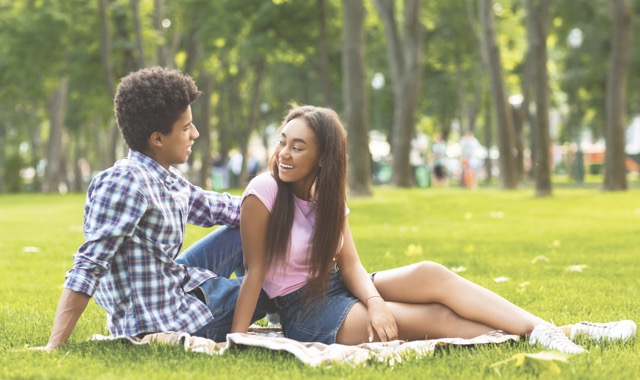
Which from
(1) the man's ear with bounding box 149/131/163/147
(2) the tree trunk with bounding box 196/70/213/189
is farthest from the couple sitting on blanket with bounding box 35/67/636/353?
(2) the tree trunk with bounding box 196/70/213/189

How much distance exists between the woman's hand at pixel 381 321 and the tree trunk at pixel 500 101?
2038 cm

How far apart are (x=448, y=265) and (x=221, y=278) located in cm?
450

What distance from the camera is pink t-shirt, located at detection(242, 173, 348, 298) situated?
4816mm

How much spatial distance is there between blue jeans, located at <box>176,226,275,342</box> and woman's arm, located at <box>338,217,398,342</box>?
0.44m

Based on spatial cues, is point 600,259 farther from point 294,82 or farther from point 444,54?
point 294,82

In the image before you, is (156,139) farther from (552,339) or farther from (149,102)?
(552,339)

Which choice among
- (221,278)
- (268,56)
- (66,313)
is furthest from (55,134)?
(66,313)

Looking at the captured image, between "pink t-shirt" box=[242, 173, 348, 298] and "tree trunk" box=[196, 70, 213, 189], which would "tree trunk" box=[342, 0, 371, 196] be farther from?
"tree trunk" box=[196, 70, 213, 189]

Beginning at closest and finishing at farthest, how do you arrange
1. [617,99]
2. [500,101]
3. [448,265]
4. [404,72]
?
1. [448,265]
2. [617,99]
3. [500,101]
4. [404,72]

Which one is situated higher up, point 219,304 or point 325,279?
point 325,279

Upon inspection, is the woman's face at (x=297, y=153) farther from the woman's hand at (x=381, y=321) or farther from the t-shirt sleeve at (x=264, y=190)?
the woman's hand at (x=381, y=321)

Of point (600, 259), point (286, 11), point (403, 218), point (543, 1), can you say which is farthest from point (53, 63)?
point (600, 259)

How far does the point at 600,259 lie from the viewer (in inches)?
366

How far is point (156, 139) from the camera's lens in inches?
184
